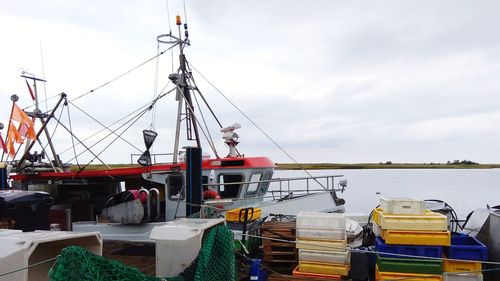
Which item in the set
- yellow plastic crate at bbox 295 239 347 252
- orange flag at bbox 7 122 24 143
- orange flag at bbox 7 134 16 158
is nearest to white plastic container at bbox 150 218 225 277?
yellow plastic crate at bbox 295 239 347 252

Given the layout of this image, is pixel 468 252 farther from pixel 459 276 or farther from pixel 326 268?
pixel 326 268

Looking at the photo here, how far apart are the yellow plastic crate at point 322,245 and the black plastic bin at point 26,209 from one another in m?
4.60

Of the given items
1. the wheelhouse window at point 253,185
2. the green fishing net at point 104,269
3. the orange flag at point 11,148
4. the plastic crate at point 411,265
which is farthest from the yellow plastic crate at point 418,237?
the orange flag at point 11,148

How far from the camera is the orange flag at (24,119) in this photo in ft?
38.1

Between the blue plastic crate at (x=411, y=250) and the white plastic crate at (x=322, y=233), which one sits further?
the white plastic crate at (x=322, y=233)

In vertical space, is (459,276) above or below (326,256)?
below

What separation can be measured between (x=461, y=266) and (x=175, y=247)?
12.0 feet

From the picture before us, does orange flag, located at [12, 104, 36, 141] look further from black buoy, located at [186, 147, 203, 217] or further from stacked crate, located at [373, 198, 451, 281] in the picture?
stacked crate, located at [373, 198, 451, 281]

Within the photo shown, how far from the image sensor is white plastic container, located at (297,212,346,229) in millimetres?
5918

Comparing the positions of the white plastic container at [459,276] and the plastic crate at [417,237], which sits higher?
the plastic crate at [417,237]

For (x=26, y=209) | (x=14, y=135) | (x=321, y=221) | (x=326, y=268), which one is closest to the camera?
(x=326, y=268)

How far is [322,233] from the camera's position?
5.90m

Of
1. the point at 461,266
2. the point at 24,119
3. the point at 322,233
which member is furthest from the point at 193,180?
the point at 24,119

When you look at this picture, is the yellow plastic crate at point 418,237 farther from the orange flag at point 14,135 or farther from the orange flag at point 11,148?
the orange flag at point 11,148
